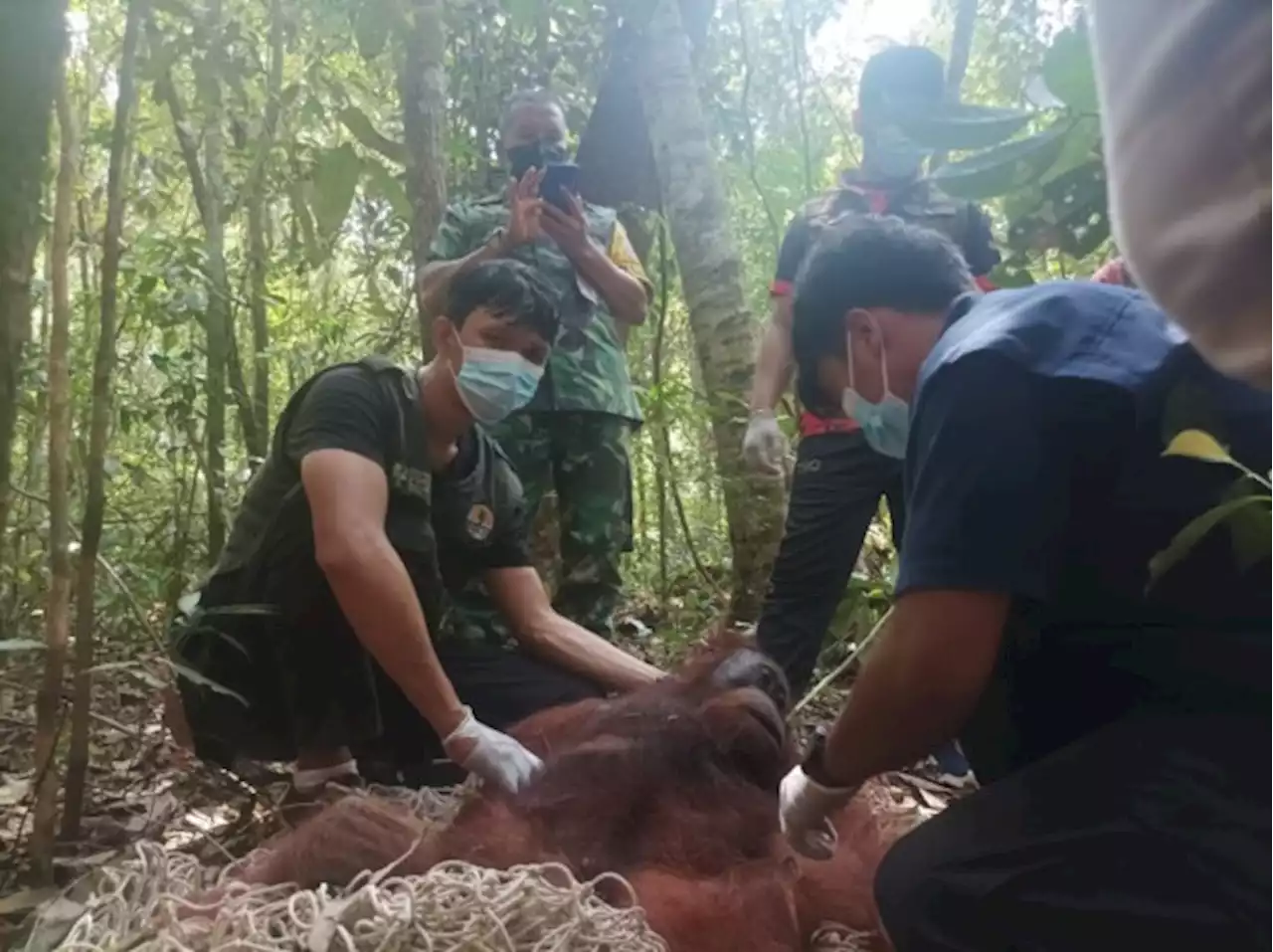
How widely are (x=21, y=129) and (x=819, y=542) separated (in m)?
1.95

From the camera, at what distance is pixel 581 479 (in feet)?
11.1

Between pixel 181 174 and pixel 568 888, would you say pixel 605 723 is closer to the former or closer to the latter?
pixel 568 888

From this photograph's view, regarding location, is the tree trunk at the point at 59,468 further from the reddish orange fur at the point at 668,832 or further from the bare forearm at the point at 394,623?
the bare forearm at the point at 394,623

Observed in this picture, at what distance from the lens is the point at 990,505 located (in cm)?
140

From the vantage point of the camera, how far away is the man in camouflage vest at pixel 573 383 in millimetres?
3336

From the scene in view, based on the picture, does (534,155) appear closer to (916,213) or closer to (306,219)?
(306,219)

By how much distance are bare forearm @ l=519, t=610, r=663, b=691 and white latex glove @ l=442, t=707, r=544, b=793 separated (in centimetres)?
40

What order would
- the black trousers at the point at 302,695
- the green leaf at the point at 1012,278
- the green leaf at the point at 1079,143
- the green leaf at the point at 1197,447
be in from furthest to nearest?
the black trousers at the point at 302,695 < the green leaf at the point at 1012,278 < the green leaf at the point at 1079,143 < the green leaf at the point at 1197,447

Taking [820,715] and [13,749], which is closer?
[13,749]

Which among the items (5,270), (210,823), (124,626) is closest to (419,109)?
(124,626)

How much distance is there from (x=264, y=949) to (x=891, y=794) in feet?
4.86

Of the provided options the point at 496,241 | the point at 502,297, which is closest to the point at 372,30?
the point at 496,241

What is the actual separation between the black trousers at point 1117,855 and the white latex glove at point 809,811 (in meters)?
0.30

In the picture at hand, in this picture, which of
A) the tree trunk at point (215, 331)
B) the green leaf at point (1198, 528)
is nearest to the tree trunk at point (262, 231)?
the tree trunk at point (215, 331)
